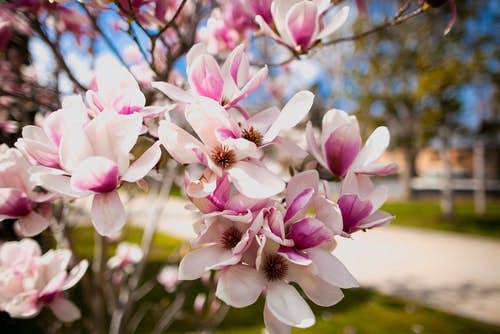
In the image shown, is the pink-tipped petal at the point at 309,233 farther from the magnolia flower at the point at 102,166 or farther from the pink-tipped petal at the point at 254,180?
the magnolia flower at the point at 102,166

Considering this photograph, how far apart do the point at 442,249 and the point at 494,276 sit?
1341mm

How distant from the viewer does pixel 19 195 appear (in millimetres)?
597

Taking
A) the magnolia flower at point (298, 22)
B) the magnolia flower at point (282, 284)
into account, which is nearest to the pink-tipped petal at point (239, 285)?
the magnolia flower at point (282, 284)

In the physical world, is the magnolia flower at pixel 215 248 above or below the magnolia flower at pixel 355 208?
below

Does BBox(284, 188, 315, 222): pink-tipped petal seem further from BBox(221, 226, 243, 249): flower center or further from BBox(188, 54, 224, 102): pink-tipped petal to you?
BBox(188, 54, 224, 102): pink-tipped petal

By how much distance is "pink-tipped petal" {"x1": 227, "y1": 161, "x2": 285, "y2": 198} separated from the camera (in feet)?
1.54

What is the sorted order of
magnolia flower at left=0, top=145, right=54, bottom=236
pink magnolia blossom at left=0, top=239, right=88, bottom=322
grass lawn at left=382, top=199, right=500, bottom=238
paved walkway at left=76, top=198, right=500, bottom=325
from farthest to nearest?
grass lawn at left=382, top=199, right=500, bottom=238 < paved walkway at left=76, top=198, right=500, bottom=325 < pink magnolia blossom at left=0, top=239, right=88, bottom=322 < magnolia flower at left=0, top=145, right=54, bottom=236

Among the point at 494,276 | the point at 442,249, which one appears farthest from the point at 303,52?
the point at 442,249

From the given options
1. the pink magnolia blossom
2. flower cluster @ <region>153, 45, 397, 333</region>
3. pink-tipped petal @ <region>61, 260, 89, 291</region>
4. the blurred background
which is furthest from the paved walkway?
flower cluster @ <region>153, 45, 397, 333</region>

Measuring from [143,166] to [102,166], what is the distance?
5 centimetres

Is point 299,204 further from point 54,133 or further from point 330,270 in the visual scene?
point 54,133

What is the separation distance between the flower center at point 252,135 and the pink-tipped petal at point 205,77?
0.21ft

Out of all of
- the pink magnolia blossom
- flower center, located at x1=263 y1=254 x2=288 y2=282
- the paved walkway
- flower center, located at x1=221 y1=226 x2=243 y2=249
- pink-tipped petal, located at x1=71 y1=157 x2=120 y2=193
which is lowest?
the paved walkway

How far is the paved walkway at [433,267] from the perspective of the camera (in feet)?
13.8
